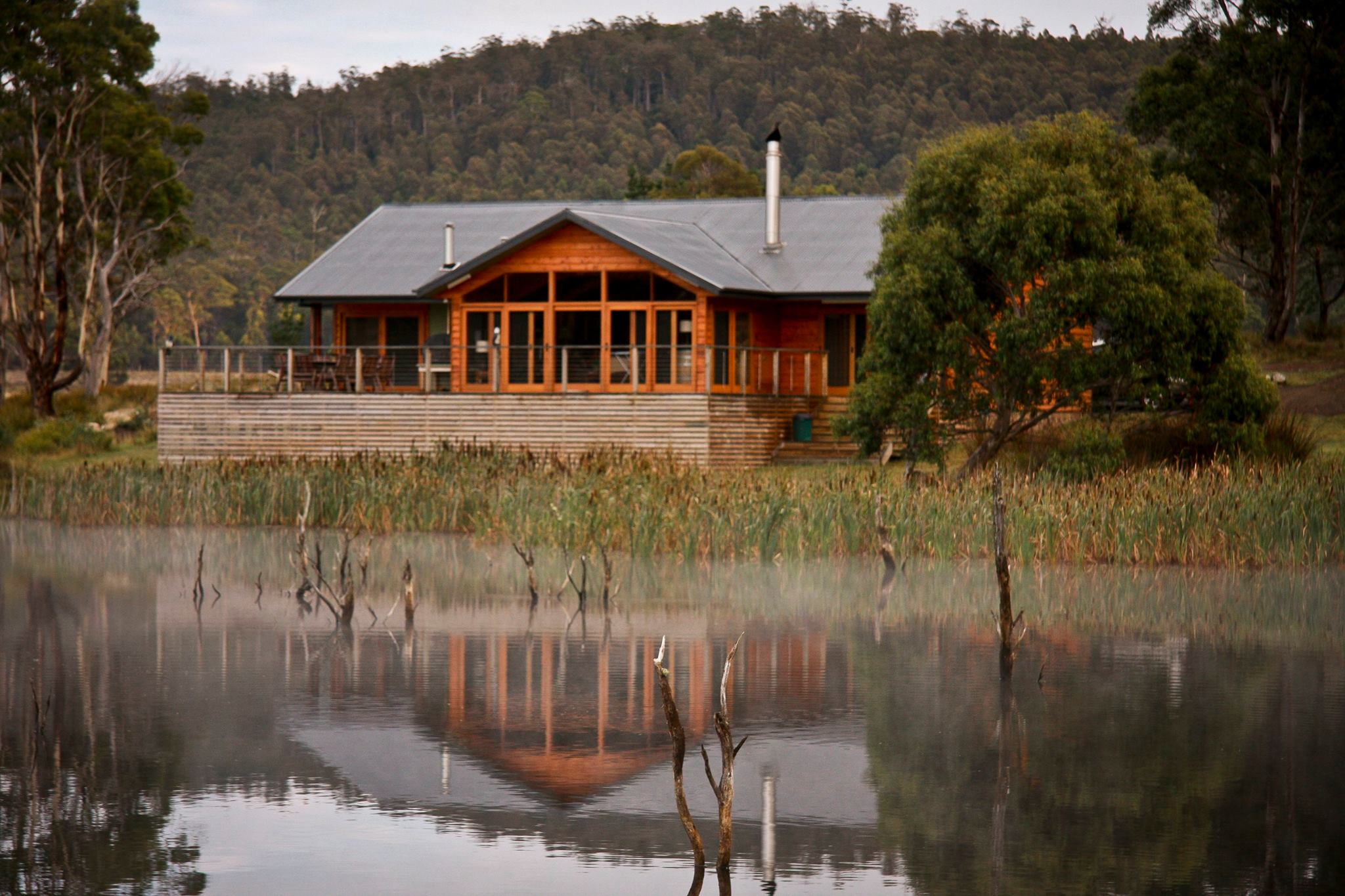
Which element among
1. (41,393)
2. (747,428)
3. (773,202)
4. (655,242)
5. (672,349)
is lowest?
(747,428)

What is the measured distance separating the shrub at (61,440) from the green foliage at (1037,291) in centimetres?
1841

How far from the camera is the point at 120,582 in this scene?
1655 cm

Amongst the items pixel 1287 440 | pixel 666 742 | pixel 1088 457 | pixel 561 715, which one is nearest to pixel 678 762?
pixel 666 742

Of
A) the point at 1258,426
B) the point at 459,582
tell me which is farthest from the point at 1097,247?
the point at 459,582

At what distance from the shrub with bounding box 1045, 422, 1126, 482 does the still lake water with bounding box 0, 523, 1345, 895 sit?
6255 mm

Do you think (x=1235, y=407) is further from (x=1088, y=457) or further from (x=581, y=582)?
(x=581, y=582)

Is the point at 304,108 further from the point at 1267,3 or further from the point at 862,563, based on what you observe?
the point at 862,563

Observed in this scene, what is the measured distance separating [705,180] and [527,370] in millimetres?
29916

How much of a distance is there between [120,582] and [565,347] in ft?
49.3

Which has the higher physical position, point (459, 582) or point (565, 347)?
point (565, 347)

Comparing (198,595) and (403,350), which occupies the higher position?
(403,350)

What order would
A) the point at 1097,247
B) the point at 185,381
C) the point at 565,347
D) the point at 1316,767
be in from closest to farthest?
1. the point at 1316,767
2. the point at 1097,247
3. the point at 565,347
4. the point at 185,381

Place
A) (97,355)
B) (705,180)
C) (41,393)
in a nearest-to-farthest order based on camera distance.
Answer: (41,393) < (97,355) < (705,180)

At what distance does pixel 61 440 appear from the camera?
119 ft
